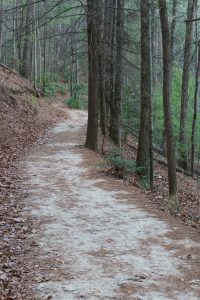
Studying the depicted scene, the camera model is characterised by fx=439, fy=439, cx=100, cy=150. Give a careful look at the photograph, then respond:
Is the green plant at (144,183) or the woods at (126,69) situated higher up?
the woods at (126,69)

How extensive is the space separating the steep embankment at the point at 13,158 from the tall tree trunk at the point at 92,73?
2542 millimetres

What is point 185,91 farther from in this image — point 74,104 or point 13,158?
point 74,104

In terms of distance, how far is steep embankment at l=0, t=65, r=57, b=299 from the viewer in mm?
5812

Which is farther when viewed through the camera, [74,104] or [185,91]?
[74,104]

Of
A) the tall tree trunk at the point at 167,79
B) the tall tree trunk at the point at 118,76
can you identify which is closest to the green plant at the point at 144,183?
the tall tree trunk at the point at 167,79

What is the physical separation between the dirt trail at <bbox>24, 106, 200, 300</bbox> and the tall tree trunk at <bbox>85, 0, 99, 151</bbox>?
4.97m

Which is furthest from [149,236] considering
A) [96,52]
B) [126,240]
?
[96,52]

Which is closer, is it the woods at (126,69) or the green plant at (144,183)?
the woods at (126,69)

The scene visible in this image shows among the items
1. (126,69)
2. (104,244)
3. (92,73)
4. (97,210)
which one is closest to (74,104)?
(126,69)

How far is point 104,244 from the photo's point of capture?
6.95m

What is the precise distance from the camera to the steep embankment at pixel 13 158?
5.81m

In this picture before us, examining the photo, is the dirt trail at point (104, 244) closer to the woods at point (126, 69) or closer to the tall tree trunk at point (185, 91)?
the woods at point (126, 69)

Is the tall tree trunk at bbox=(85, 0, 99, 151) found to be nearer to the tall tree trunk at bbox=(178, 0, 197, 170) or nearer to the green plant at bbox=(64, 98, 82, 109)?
the tall tree trunk at bbox=(178, 0, 197, 170)

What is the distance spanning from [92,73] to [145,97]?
334cm
